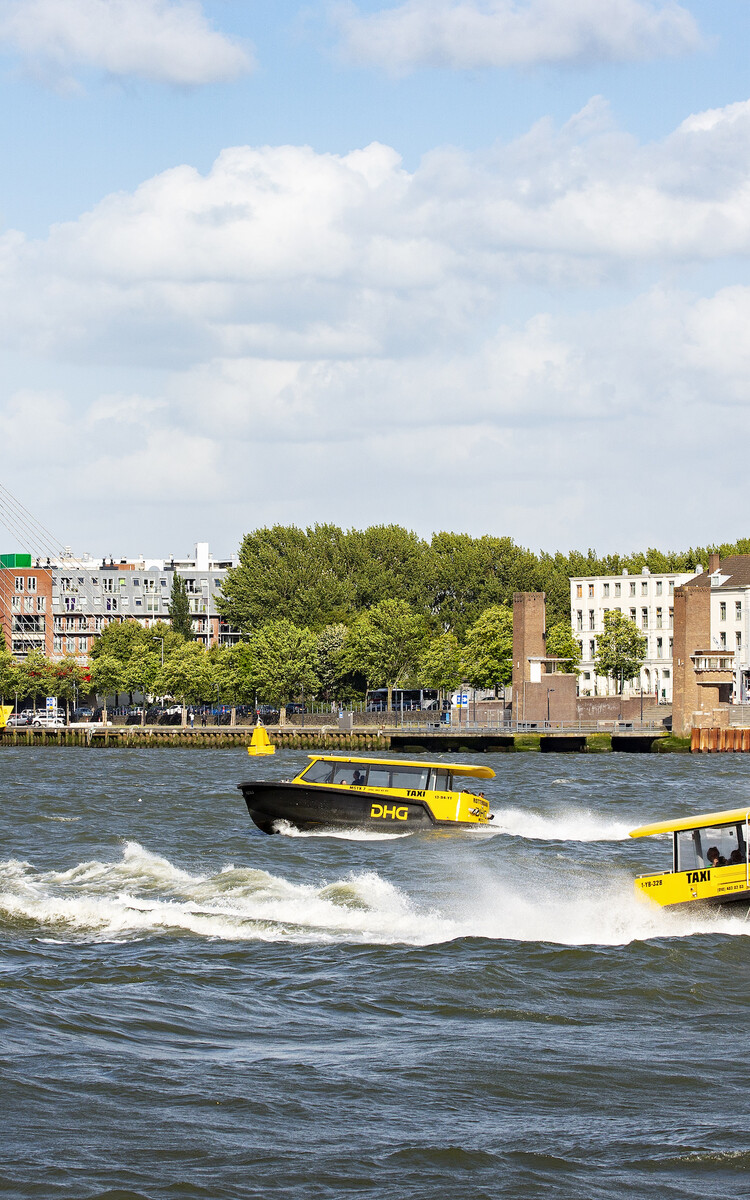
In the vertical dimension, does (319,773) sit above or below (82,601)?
below

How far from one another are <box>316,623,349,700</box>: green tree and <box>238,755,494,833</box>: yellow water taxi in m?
86.2

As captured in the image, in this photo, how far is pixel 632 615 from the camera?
448ft

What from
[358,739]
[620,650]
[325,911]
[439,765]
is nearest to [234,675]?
[358,739]

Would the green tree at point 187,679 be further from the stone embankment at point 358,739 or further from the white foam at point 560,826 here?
the white foam at point 560,826

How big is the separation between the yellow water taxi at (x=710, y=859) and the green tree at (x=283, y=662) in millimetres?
98499

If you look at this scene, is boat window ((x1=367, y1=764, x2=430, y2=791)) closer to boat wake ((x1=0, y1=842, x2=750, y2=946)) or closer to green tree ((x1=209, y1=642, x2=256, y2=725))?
boat wake ((x1=0, y1=842, x2=750, y2=946))

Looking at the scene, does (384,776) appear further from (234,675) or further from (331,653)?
(331,653)

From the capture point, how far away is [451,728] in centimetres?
10131

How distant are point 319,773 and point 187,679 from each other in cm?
8804

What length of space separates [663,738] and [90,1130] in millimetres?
84014

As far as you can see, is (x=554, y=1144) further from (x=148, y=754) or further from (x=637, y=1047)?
(x=148, y=754)

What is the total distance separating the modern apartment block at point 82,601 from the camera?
16675 centimetres

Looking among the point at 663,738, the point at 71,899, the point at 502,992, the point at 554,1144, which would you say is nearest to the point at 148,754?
the point at 663,738

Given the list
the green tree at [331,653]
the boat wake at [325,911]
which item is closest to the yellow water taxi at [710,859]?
the boat wake at [325,911]
